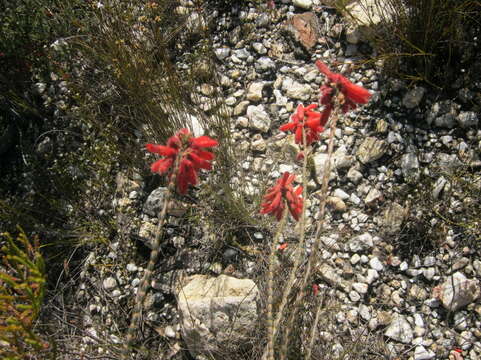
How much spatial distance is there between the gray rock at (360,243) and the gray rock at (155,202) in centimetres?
121

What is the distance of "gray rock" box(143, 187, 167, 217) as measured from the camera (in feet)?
7.75

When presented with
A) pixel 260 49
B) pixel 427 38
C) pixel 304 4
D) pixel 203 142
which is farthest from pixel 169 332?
pixel 304 4

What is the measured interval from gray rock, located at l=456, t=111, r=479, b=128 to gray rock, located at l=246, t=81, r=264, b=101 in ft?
4.39

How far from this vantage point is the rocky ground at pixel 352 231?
197 centimetres

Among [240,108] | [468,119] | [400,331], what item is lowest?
[400,331]

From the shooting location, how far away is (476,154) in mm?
2242

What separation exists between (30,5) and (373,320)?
3014 mm

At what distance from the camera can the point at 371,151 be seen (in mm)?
2381

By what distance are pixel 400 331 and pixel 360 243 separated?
1.68 ft

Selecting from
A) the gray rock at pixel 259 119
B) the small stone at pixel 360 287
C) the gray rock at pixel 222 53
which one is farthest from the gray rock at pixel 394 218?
the gray rock at pixel 222 53

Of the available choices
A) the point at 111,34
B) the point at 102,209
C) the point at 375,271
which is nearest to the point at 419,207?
the point at 375,271

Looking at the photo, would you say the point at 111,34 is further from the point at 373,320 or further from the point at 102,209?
the point at 373,320

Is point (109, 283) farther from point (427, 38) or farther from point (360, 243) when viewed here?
point (427, 38)

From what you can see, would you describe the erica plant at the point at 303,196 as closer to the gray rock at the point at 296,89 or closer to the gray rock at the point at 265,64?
the gray rock at the point at 296,89
